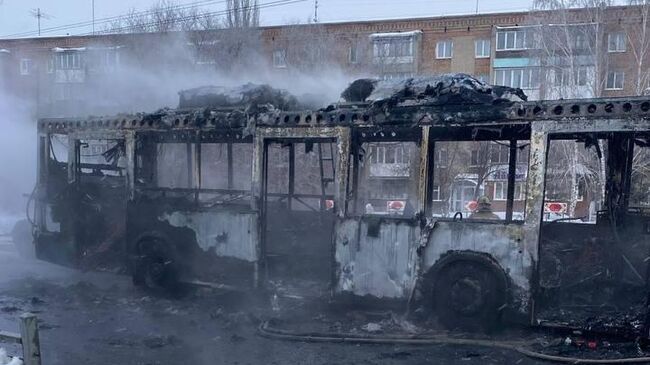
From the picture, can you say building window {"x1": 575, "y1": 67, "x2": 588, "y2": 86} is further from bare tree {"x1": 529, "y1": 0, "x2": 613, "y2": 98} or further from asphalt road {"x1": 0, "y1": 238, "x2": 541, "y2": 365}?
asphalt road {"x1": 0, "y1": 238, "x2": 541, "y2": 365}

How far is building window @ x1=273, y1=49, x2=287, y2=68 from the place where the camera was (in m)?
28.8

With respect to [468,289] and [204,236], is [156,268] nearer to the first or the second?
[204,236]

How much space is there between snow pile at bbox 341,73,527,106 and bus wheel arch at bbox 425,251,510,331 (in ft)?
6.05

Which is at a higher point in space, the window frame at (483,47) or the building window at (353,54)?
the window frame at (483,47)

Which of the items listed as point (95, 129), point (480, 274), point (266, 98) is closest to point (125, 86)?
point (95, 129)

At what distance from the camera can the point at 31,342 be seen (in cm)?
411

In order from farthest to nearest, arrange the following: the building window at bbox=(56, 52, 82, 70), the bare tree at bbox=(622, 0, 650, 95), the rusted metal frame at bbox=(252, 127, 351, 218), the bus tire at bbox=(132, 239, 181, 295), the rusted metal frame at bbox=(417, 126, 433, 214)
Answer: the building window at bbox=(56, 52, 82, 70) → the bare tree at bbox=(622, 0, 650, 95) → the bus tire at bbox=(132, 239, 181, 295) → the rusted metal frame at bbox=(252, 127, 351, 218) → the rusted metal frame at bbox=(417, 126, 433, 214)

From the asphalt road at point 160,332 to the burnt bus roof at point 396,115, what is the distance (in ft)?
8.59

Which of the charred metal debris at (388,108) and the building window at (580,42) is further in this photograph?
the building window at (580,42)

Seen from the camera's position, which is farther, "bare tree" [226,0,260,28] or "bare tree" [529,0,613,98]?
"bare tree" [226,0,260,28]

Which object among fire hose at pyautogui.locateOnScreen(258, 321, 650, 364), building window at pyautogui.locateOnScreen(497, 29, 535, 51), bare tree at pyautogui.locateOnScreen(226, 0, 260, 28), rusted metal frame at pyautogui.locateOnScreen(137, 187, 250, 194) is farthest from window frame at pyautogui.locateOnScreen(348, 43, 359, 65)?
fire hose at pyautogui.locateOnScreen(258, 321, 650, 364)

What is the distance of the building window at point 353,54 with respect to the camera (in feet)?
97.6

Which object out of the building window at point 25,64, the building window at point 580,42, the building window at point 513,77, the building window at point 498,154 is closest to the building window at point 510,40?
the building window at point 513,77

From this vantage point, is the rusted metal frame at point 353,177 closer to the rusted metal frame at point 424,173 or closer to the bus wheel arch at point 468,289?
the rusted metal frame at point 424,173
